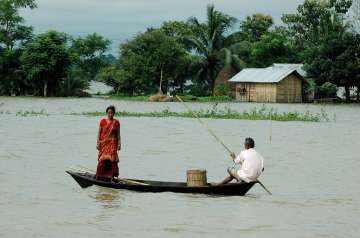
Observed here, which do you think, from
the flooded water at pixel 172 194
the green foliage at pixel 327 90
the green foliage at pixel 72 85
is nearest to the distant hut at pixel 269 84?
the green foliage at pixel 327 90

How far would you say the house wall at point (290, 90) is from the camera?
2000 inches

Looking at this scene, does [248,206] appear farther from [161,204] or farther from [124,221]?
[124,221]

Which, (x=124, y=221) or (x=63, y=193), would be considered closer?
(x=124, y=221)

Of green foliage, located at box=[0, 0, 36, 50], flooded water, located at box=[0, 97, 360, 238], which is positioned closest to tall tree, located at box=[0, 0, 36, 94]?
green foliage, located at box=[0, 0, 36, 50]

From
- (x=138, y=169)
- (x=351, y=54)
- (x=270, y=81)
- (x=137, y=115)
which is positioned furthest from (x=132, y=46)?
(x=138, y=169)

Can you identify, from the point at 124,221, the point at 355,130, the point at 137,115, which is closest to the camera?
the point at 124,221

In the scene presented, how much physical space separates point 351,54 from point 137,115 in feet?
68.2

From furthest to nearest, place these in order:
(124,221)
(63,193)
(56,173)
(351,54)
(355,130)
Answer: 1. (351,54)
2. (355,130)
3. (56,173)
4. (63,193)
5. (124,221)

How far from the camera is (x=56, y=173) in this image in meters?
14.8

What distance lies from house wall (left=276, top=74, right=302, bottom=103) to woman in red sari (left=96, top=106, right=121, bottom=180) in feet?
129

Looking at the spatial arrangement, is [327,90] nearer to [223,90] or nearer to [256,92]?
[256,92]

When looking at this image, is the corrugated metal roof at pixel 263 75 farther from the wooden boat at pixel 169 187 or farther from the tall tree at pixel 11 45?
the wooden boat at pixel 169 187

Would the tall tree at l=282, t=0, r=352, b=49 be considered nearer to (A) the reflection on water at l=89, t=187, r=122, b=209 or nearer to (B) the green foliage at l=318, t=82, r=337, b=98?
(B) the green foliage at l=318, t=82, r=337, b=98

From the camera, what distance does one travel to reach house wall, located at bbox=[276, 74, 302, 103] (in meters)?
50.8
